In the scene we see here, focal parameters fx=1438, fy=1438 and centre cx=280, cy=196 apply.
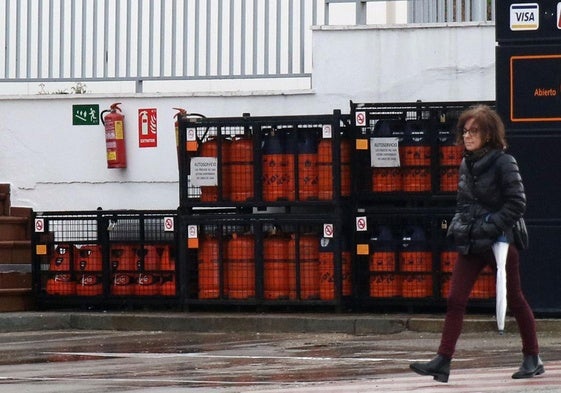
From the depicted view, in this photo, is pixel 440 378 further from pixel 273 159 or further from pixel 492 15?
pixel 492 15

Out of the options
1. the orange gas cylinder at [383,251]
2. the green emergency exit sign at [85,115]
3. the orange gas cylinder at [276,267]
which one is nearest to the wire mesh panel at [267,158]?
the orange gas cylinder at [276,267]

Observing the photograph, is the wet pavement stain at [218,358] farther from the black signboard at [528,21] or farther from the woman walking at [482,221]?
the black signboard at [528,21]

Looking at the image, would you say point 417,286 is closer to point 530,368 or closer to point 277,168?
point 277,168

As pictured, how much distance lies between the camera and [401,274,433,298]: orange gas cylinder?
15.0 meters

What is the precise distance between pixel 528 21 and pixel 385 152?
220cm

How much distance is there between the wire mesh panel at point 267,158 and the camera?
1520cm

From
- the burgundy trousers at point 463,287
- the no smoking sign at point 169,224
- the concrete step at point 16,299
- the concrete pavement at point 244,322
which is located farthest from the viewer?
the concrete step at point 16,299

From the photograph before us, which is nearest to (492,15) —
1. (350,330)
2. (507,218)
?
(350,330)

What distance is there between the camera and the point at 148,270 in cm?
1603

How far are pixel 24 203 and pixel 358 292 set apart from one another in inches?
197

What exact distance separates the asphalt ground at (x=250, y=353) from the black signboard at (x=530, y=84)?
1.96m

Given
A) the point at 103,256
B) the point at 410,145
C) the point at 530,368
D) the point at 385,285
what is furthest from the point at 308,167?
the point at 530,368

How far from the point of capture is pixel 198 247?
15.7 m

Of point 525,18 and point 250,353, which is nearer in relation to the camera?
point 250,353
